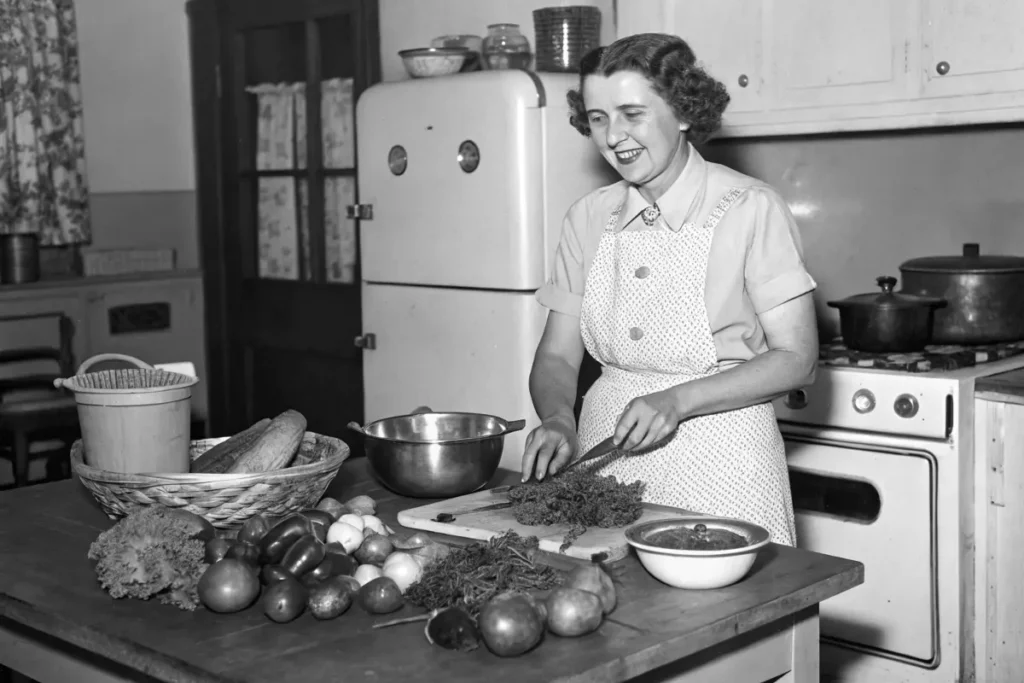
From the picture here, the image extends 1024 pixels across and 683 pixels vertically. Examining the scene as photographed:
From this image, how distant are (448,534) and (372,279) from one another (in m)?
2.36

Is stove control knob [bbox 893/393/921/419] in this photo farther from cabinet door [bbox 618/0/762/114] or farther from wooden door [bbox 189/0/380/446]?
wooden door [bbox 189/0/380/446]

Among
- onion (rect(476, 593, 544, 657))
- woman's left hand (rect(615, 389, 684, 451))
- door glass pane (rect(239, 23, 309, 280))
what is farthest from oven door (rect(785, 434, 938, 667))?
door glass pane (rect(239, 23, 309, 280))

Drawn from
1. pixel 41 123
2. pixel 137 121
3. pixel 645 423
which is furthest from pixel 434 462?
pixel 137 121

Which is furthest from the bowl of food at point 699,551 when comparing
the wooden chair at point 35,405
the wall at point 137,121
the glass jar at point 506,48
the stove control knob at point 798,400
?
the wall at point 137,121

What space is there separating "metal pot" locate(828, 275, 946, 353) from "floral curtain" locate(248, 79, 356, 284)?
2.33 metres

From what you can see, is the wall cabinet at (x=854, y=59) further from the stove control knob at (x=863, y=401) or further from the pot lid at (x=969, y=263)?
the stove control knob at (x=863, y=401)

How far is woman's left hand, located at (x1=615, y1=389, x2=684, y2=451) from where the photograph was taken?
6.78 ft

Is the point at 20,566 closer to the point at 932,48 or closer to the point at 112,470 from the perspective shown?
the point at 112,470

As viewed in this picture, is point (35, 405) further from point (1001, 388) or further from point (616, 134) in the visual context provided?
point (1001, 388)

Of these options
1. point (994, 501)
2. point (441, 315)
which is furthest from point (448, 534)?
point (441, 315)

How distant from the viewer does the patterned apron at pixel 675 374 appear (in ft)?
7.46

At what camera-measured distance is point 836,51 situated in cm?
346

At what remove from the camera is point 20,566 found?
6.11 ft

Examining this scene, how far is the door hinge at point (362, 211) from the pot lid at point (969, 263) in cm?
175
